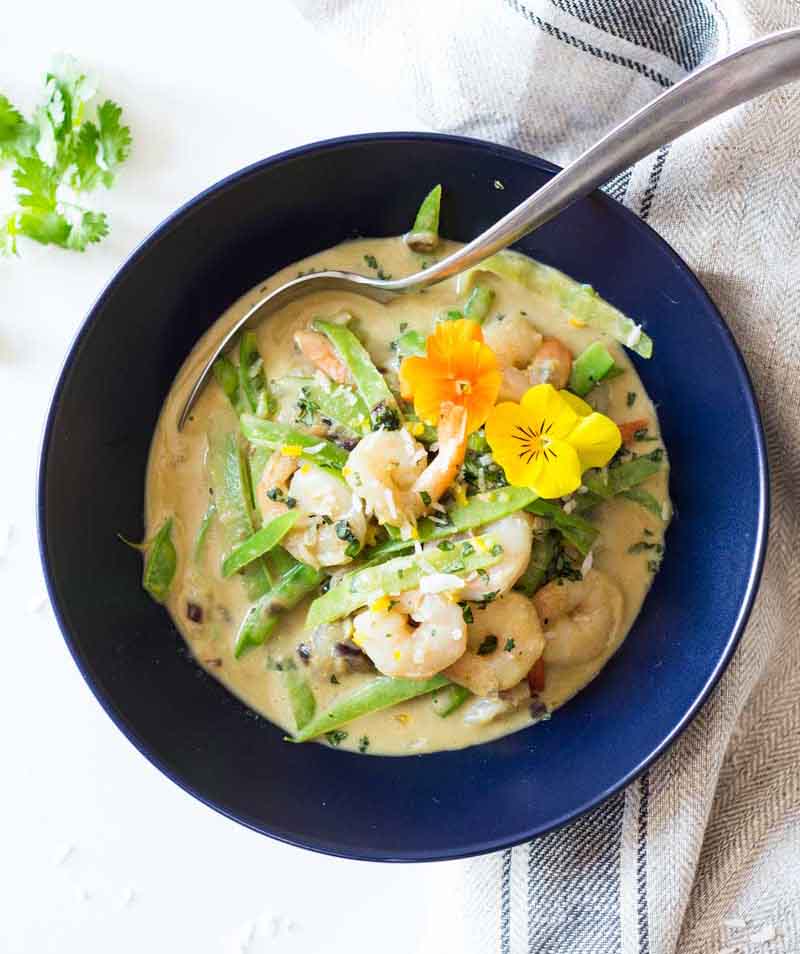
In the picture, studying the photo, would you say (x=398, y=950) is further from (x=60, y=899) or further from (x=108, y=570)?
(x=108, y=570)

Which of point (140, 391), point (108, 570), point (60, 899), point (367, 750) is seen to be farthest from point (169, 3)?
point (60, 899)

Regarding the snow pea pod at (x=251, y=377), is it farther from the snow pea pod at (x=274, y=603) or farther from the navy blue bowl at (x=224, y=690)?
the snow pea pod at (x=274, y=603)

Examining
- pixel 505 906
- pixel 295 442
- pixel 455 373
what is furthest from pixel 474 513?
pixel 505 906

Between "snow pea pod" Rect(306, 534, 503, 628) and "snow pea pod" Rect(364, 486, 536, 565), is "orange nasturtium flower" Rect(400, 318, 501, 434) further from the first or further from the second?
"snow pea pod" Rect(306, 534, 503, 628)

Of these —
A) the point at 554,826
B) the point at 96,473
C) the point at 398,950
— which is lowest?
the point at 398,950

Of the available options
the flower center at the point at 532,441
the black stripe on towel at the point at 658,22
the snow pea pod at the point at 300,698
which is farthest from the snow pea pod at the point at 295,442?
the black stripe on towel at the point at 658,22

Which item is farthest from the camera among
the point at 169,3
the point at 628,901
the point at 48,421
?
the point at 169,3
